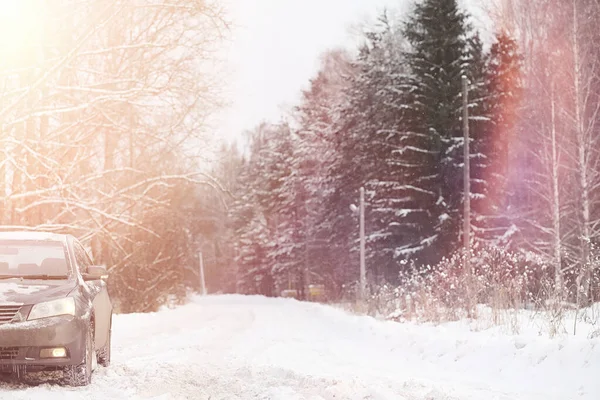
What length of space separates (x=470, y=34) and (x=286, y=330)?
2441cm

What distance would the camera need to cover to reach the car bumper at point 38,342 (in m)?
7.49

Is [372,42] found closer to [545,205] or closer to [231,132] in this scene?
[545,205]

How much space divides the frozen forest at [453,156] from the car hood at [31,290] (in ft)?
24.9

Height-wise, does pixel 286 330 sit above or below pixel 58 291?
below

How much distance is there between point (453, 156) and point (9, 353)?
31098mm

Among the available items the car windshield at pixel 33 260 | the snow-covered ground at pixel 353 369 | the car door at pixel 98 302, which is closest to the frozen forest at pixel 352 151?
the snow-covered ground at pixel 353 369

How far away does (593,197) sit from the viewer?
27.8 metres

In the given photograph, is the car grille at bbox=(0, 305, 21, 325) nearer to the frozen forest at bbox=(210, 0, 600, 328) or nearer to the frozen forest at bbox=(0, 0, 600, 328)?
the frozen forest at bbox=(0, 0, 600, 328)

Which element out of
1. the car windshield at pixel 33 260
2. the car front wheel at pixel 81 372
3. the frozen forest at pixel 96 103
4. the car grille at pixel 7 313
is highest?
the frozen forest at pixel 96 103

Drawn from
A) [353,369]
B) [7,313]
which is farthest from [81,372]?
[353,369]

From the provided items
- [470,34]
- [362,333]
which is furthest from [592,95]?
[362,333]

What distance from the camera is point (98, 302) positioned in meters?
9.38

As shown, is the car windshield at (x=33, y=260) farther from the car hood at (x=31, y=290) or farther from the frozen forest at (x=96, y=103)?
the frozen forest at (x=96, y=103)

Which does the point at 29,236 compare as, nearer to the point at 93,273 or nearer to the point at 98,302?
the point at 93,273
